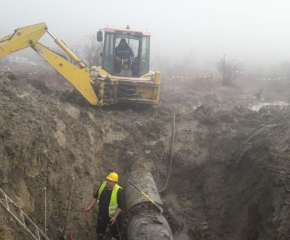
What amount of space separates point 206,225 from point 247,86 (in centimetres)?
1392

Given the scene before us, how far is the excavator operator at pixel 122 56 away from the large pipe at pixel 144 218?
481 cm

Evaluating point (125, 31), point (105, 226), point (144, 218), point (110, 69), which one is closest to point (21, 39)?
point (110, 69)

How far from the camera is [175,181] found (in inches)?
351

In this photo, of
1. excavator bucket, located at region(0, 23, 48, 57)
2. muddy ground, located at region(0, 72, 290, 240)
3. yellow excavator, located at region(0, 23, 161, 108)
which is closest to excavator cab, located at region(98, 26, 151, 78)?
yellow excavator, located at region(0, 23, 161, 108)

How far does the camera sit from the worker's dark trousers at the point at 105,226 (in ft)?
19.5

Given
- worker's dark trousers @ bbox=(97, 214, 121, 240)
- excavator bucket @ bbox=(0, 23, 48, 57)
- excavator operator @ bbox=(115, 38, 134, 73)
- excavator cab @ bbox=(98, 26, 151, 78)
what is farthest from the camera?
excavator operator @ bbox=(115, 38, 134, 73)

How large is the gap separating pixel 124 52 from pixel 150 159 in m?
3.95

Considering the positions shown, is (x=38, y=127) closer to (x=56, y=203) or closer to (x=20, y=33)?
(x=56, y=203)

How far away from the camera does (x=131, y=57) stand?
11.0 m

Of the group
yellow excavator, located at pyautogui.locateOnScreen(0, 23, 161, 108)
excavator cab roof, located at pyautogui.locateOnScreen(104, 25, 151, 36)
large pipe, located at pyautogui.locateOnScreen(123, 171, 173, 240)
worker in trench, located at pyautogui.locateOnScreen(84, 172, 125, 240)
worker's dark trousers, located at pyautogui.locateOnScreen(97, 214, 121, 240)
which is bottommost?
worker's dark trousers, located at pyautogui.locateOnScreen(97, 214, 121, 240)

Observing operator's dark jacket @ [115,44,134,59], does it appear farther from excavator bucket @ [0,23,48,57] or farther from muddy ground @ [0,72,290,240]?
excavator bucket @ [0,23,48,57]

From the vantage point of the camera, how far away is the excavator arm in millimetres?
8375

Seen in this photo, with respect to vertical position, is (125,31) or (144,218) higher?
(125,31)

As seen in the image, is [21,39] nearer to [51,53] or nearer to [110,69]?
[51,53]
